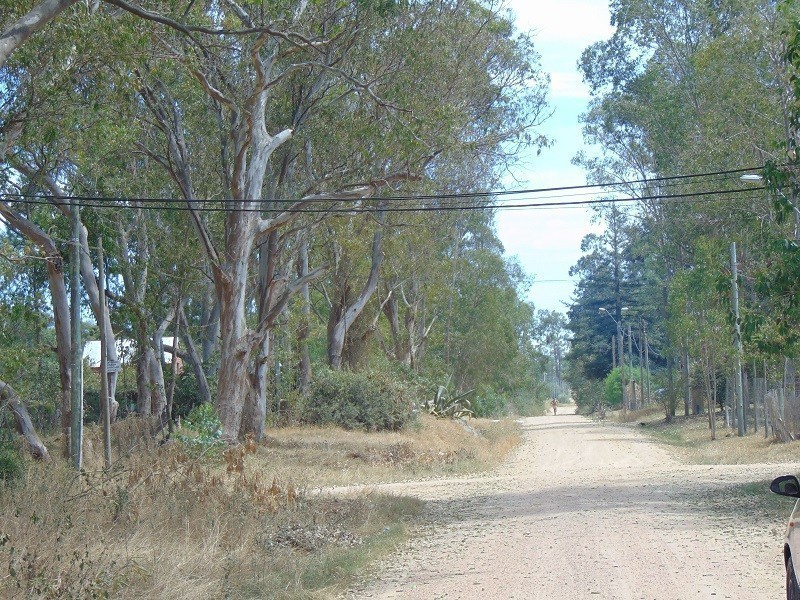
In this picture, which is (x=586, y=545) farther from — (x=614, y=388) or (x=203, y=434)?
(x=614, y=388)

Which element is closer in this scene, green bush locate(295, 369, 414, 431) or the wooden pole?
the wooden pole

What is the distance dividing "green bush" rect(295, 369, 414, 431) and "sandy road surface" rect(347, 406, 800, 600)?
11.6 meters

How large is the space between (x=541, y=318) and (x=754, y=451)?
333ft

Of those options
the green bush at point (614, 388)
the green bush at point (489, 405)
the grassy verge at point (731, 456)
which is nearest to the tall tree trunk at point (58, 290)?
the grassy verge at point (731, 456)

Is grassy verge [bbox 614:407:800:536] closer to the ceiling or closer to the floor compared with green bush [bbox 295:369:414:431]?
closer to the floor

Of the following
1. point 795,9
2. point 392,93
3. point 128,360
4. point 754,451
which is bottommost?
point 754,451

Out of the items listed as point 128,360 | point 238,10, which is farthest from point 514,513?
point 128,360

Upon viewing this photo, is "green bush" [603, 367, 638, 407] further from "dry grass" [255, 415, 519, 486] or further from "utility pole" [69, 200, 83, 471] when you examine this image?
"utility pole" [69, 200, 83, 471]

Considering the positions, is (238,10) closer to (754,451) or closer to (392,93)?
(392,93)

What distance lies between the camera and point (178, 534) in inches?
439

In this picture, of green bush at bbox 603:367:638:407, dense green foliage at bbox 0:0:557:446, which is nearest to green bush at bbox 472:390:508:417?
green bush at bbox 603:367:638:407

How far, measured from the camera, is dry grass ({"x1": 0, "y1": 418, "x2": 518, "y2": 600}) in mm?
8328

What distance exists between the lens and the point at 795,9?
28203 millimetres

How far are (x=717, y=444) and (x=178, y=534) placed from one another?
26.9 m
